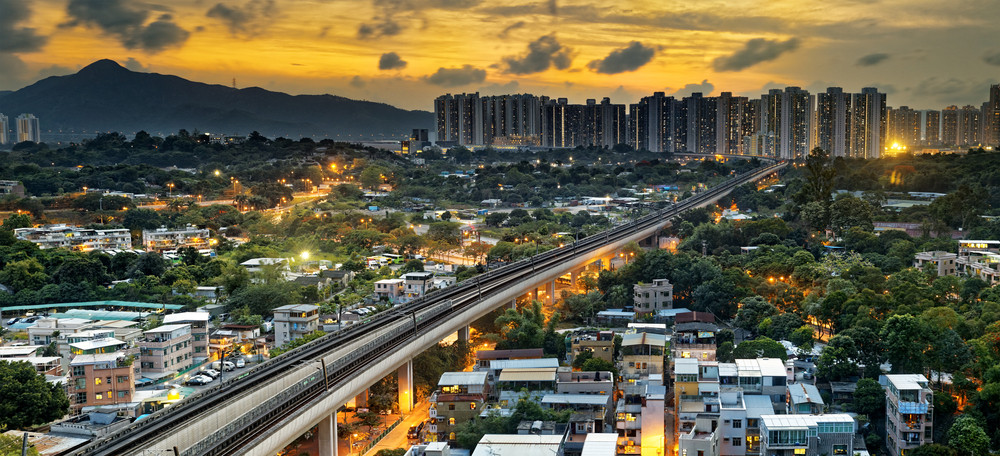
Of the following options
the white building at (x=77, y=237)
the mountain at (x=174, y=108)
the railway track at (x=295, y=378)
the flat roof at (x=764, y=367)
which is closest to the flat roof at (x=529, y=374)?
the railway track at (x=295, y=378)

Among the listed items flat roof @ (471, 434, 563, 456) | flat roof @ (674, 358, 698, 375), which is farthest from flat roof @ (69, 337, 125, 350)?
flat roof @ (674, 358, 698, 375)

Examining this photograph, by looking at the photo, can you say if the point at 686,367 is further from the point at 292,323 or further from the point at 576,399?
the point at 292,323

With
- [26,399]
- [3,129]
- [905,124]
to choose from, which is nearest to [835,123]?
[905,124]

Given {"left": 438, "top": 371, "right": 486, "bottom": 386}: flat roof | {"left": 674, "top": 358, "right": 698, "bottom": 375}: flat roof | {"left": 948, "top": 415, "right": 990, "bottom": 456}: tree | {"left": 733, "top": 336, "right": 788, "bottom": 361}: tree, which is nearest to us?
{"left": 948, "top": 415, "right": 990, "bottom": 456}: tree

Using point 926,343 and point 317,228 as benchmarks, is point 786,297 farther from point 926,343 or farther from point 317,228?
point 317,228

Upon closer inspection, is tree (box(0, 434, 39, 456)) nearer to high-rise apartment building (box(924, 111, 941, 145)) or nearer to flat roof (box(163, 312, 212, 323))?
flat roof (box(163, 312, 212, 323))

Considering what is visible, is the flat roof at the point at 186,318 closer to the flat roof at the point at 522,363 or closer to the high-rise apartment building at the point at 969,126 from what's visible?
the flat roof at the point at 522,363
